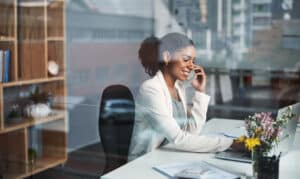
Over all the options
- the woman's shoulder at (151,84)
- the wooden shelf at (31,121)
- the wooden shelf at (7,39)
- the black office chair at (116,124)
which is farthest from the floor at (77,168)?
the woman's shoulder at (151,84)

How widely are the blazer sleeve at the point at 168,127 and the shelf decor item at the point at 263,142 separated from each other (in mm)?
438

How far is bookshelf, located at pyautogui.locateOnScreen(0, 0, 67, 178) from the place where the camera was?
3629 mm

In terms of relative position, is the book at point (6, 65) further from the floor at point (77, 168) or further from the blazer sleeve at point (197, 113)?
the blazer sleeve at point (197, 113)

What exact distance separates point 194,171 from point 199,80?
976 mm

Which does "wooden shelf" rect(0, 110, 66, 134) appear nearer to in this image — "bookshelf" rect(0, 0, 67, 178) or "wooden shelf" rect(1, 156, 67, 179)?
"bookshelf" rect(0, 0, 67, 178)

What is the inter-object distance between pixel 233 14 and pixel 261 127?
383 centimetres

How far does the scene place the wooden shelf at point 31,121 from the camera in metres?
3.61

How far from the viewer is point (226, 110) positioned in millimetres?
4543

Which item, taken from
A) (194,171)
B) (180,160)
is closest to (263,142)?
(194,171)

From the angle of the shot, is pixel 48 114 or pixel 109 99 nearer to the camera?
pixel 109 99

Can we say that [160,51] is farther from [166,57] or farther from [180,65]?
[180,65]

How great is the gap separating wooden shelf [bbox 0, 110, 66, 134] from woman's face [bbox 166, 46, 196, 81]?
1829 millimetres

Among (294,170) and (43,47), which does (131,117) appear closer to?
A: (294,170)

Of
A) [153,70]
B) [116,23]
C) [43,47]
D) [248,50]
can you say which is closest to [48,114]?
[43,47]
